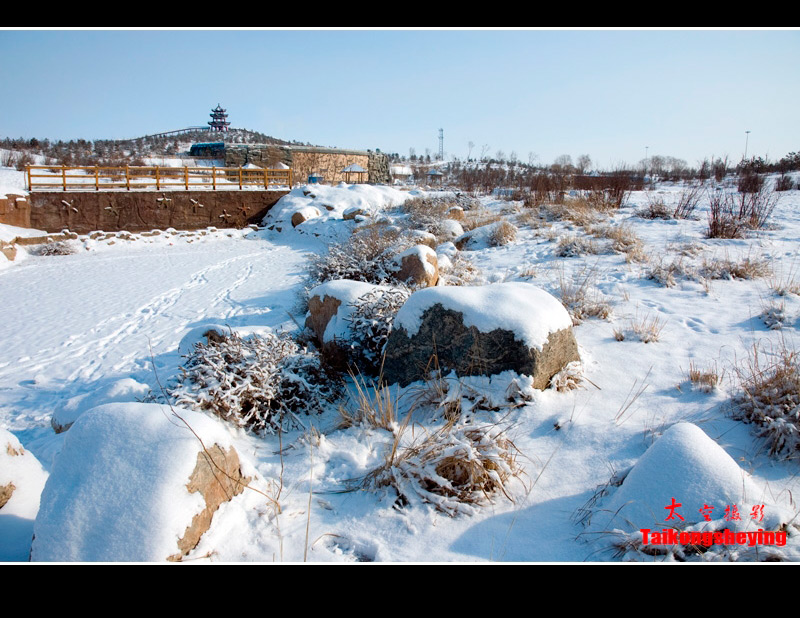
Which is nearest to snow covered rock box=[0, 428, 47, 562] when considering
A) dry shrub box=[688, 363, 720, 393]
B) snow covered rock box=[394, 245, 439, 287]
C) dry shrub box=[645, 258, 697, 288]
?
dry shrub box=[688, 363, 720, 393]

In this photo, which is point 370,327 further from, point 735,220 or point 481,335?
point 735,220

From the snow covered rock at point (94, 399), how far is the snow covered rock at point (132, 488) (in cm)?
227

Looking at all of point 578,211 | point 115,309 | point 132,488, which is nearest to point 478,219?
point 578,211

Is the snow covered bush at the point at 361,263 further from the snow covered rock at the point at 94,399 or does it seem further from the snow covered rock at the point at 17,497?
the snow covered rock at the point at 17,497

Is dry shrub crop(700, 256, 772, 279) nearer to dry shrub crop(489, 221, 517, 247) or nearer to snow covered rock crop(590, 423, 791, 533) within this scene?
dry shrub crop(489, 221, 517, 247)

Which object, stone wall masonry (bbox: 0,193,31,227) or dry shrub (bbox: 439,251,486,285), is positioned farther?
stone wall masonry (bbox: 0,193,31,227)

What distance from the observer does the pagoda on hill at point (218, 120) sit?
217 feet

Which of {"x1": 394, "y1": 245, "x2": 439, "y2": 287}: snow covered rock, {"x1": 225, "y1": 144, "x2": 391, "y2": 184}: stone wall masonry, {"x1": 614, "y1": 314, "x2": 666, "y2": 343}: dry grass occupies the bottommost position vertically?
{"x1": 614, "y1": 314, "x2": 666, "y2": 343}: dry grass

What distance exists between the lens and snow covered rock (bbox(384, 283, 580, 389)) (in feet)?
12.5

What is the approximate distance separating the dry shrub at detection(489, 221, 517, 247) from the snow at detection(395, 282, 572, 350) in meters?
5.99

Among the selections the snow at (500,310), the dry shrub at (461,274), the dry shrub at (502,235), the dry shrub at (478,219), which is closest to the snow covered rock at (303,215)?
the dry shrub at (478,219)

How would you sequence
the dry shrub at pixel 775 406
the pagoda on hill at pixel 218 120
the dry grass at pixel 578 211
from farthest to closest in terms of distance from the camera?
the pagoda on hill at pixel 218 120 < the dry grass at pixel 578 211 < the dry shrub at pixel 775 406

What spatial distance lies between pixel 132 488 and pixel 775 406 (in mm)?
3806
